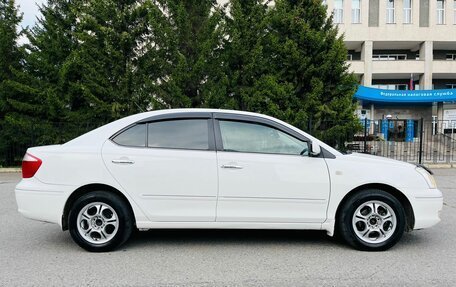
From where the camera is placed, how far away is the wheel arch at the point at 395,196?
4355 millimetres

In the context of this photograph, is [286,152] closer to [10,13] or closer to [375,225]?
[375,225]

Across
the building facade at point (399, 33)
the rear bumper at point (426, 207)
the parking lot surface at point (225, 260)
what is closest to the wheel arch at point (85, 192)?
the parking lot surface at point (225, 260)

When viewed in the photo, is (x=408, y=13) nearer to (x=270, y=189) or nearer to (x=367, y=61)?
(x=367, y=61)

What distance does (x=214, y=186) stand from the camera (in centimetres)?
425

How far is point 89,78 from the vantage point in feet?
45.4

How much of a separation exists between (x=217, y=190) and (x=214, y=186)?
0.06 m

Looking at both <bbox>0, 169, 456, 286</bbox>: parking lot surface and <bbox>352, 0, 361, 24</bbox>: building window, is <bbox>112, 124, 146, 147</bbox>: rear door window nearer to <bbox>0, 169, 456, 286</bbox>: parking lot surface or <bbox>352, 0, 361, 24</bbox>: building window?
<bbox>0, 169, 456, 286</bbox>: parking lot surface

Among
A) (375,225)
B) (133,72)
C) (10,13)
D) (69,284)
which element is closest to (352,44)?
(133,72)

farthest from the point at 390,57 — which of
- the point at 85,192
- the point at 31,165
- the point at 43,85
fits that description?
the point at 31,165

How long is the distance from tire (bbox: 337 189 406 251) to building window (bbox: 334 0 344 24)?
101 ft

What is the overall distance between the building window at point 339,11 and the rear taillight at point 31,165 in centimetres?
3194

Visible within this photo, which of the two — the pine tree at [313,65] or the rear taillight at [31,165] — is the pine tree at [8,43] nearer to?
the pine tree at [313,65]

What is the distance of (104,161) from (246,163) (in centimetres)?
168

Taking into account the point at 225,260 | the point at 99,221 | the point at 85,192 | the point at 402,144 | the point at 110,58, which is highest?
the point at 110,58
